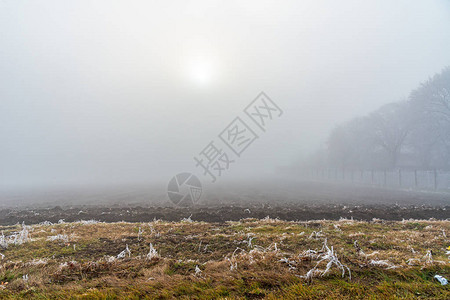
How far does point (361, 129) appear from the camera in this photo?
6706 centimetres

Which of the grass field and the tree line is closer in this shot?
the grass field

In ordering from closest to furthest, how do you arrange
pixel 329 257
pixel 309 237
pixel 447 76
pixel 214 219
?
pixel 329 257 < pixel 309 237 < pixel 214 219 < pixel 447 76

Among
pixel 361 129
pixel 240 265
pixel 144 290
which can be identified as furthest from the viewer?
pixel 361 129

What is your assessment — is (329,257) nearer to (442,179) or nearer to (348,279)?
(348,279)

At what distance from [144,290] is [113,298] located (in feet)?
1.94

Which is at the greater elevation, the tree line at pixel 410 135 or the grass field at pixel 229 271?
the tree line at pixel 410 135

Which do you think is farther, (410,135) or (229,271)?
(410,135)

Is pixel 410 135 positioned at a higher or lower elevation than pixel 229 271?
higher

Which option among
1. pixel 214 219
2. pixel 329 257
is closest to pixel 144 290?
pixel 329 257

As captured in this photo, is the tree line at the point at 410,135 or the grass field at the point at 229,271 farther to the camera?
the tree line at the point at 410,135

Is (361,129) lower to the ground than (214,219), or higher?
higher

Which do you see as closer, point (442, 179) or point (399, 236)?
point (399, 236)

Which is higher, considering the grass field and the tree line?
the tree line


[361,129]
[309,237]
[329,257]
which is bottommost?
[309,237]
